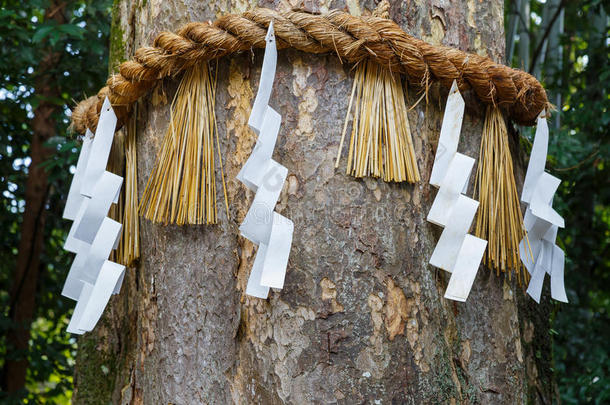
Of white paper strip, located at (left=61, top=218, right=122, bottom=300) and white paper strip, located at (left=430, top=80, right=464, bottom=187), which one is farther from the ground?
white paper strip, located at (left=430, top=80, right=464, bottom=187)

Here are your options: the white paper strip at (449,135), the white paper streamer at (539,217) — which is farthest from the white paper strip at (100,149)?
the white paper streamer at (539,217)

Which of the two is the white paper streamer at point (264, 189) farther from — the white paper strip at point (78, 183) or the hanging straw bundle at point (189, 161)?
the white paper strip at point (78, 183)

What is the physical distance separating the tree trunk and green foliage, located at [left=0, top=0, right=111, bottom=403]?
1131mm

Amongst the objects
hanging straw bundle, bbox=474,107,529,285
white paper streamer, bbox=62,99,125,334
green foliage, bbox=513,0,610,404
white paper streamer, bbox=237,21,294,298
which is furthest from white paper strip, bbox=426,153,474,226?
green foliage, bbox=513,0,610,404

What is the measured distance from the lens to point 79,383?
135 centimetres

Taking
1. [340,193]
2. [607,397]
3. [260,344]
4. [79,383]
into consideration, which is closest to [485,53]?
[340,193]

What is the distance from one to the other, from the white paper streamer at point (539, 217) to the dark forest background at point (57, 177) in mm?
871

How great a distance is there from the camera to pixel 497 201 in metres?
1.02

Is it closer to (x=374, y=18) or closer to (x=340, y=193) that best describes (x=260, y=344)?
(x=340, y=193)

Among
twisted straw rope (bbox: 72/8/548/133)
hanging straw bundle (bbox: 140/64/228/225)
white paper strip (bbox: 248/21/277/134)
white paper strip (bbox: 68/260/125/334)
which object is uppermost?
twisted straw rope (bbox: 72/8/548/133)

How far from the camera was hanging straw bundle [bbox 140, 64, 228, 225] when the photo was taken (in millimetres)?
943

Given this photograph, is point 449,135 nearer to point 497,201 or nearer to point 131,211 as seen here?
point 497,201

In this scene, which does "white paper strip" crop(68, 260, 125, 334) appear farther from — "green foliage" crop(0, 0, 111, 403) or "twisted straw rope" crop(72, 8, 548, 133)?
"green foliage" crop(0, 0, 111, 403)

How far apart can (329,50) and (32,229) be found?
2034 mm
